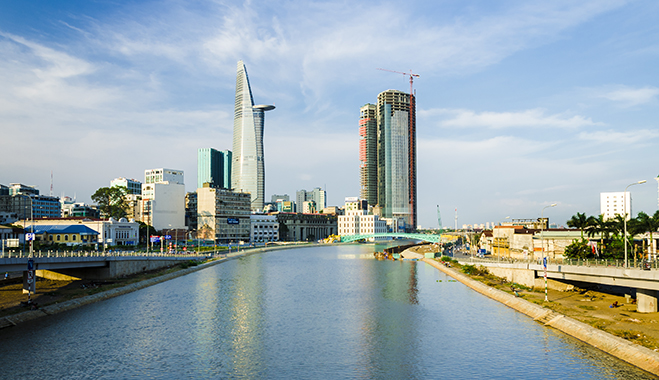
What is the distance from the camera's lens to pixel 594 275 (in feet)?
194

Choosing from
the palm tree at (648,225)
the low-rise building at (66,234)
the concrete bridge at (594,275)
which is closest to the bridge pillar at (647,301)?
the concrete bridge at (594,275)

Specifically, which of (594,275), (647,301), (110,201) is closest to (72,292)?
(594,275)

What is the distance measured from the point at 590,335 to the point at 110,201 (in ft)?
613

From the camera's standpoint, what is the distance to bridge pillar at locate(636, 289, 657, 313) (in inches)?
2021

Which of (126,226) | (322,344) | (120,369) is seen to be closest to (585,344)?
(322,344)

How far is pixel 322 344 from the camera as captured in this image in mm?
47062

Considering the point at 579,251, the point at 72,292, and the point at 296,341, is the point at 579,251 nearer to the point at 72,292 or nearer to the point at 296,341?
the point at 296,341

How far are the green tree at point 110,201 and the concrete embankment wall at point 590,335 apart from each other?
524 feet

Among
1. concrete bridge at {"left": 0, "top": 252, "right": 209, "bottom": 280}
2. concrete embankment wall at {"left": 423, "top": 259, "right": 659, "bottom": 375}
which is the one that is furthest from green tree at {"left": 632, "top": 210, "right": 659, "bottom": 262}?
concrete bridge at {"left": 0, "top": 252, "right": 209, "bottom": 280}

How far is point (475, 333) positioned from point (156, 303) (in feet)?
147

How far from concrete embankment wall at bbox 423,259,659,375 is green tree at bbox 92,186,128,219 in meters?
160

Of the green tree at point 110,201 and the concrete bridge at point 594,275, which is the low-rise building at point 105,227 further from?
the concrete bridge at point 594,275

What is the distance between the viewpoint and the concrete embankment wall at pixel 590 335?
123 ft

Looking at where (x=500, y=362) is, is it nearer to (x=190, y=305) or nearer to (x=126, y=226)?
(x=190, y=305)
